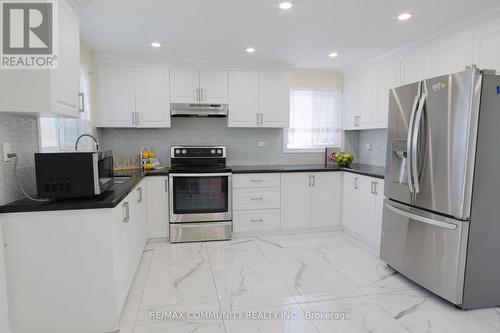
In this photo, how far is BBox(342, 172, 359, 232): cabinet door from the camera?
388 centimetres

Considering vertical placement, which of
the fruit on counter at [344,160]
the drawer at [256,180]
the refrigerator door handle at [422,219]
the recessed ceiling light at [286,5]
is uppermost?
the recessed ceiling light at [286,5]

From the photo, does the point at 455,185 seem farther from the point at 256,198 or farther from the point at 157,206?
the point at 157,206

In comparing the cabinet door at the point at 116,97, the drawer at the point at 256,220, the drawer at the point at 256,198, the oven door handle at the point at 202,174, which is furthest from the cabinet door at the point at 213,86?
the drawer at the point at 256,220

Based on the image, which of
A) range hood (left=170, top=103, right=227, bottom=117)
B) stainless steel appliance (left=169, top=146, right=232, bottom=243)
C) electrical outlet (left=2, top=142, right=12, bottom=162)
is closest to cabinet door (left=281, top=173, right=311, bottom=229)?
stainless steel appliance (left=169, top=146, right=232, bottom=243)

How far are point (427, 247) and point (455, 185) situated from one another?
0.58 meters

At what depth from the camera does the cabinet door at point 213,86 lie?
4035 mm

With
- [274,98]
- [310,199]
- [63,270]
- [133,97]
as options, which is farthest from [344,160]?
[63,270]

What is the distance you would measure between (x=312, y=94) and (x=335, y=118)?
534mm

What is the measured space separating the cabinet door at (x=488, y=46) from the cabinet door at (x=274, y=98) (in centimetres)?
222

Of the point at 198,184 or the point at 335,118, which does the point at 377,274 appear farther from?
the point at 335,118

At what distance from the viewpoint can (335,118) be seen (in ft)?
15.7

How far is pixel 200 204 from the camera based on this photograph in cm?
381

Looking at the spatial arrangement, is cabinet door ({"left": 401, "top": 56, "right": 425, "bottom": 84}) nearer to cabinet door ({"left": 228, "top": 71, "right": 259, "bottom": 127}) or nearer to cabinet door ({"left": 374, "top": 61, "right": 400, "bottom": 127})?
cabinet door ({"left": 374, "top": 61, "right": 400, "bottom": 127})

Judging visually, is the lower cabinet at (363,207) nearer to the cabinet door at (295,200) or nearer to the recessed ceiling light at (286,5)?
the cabinet door at (295,200)
